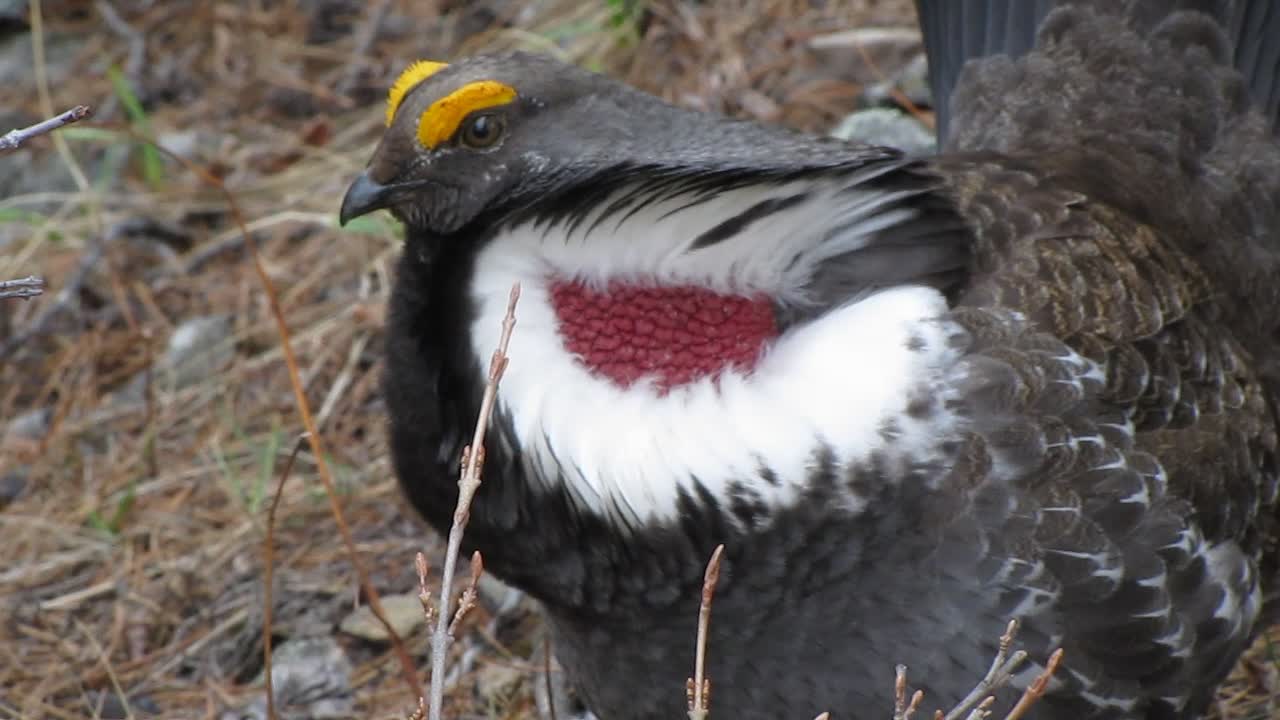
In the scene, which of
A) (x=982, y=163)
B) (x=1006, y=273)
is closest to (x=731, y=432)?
(x=1006, y=273)

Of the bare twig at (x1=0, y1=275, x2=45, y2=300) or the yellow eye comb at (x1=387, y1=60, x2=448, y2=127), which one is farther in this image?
the yellow eye comb at (x1=387, y1=60, x2=448, y2=127)

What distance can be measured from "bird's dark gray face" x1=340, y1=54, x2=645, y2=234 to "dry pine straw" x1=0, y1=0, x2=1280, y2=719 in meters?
1.38

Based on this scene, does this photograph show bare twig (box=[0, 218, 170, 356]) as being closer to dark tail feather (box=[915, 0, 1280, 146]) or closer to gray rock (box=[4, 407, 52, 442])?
gray rock (box=[4, 407, 52, 442])

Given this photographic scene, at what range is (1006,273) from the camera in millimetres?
2990

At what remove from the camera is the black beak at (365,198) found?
293 cm

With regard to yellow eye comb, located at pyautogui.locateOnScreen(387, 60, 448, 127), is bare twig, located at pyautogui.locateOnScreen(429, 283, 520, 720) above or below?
below

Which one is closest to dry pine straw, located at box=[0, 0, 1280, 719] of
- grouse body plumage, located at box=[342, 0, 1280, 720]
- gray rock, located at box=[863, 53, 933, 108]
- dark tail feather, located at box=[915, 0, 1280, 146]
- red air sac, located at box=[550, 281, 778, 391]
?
gray rock, located at box=[863, 53, 933, 108]

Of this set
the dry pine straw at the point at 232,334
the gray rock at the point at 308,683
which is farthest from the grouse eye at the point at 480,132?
the gray rock at the point at 308,683

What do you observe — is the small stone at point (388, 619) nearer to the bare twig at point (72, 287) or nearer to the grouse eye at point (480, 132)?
the grouse eye at point (480, 132)

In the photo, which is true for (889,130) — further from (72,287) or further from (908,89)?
(72,287)

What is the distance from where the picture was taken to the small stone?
13.5ft

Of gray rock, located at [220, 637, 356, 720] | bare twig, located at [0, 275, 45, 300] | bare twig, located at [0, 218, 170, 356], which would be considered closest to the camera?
bare twig, located at [0, 275, 45, 300]

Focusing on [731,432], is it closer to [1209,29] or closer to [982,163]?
[982,163]

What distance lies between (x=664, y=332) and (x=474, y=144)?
460 millimetres
